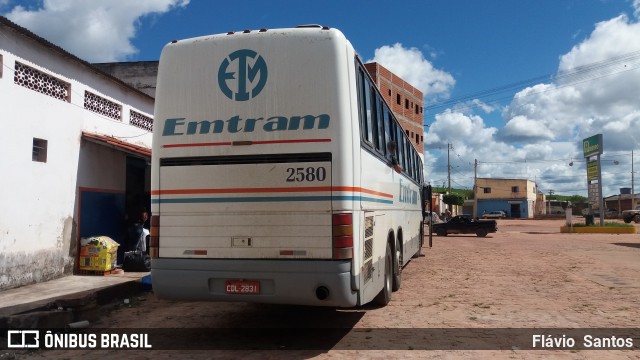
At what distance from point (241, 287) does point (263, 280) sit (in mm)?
276

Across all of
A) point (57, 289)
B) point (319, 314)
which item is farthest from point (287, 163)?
point (57, 289)

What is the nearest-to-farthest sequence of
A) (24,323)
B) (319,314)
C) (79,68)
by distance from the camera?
(24,323) → (319,314) → (79,68)

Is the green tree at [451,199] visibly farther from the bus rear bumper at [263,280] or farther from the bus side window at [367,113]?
the bus rear bumper at [263,280]

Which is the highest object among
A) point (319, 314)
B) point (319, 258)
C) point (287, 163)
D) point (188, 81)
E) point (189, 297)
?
point (188, 81)

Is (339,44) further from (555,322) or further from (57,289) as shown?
(57,289)

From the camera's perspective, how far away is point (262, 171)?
18.2ft

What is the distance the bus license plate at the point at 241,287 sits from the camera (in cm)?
552

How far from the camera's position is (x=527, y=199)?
7644 cm

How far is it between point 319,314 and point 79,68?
7740 mm

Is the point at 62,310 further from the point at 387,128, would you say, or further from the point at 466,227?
the point at 466,227

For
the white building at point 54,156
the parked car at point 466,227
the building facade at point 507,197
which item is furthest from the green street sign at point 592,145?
the building facade at point 507,197

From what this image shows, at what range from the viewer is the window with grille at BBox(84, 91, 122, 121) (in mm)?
11227

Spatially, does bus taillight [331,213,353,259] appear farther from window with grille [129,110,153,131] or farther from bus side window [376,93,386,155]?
window with grille [129,110,153,131]

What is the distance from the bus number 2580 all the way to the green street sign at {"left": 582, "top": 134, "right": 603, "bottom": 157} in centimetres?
3401
